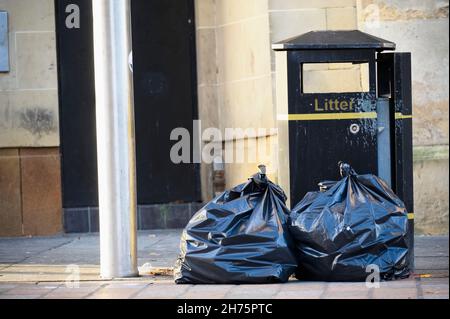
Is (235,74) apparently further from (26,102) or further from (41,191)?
(41,191)

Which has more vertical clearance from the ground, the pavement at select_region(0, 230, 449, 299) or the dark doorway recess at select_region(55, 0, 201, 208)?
the dark doorway recess at select_region(55, 0, 201, 208)

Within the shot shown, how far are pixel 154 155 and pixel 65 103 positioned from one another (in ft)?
3.46

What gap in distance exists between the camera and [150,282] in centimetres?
657

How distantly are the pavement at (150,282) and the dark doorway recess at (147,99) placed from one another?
92 centimetres

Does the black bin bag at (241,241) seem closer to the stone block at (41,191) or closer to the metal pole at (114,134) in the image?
the metal pole at (114,134)

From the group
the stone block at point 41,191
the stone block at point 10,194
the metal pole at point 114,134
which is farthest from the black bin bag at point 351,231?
the stone block at point 10,194

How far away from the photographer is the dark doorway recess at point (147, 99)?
9.69m

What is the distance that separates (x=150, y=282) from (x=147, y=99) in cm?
352

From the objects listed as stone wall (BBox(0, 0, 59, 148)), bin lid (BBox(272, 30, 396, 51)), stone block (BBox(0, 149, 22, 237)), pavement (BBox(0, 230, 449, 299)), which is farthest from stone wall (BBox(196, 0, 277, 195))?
bin lid (BBox(272, 30, 396, 51))

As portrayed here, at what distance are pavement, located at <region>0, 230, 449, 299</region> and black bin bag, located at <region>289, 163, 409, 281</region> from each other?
4.3 inches

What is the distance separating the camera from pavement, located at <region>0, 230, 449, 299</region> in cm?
584

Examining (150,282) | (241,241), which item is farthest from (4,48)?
(241,241)

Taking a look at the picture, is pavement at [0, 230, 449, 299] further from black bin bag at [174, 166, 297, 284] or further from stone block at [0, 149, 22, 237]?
stone block at [0, 149, 22, 237]

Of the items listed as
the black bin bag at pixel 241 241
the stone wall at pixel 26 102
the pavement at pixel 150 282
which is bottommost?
the pavement at pixel 150 282
